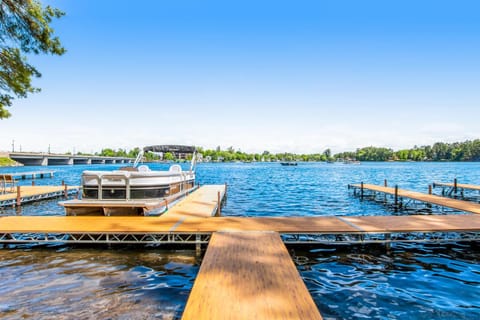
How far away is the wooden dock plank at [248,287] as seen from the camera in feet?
12.8

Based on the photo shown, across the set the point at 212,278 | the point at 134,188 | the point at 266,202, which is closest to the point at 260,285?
the point at 212,278

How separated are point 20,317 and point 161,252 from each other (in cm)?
404

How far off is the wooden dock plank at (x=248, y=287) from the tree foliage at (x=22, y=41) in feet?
28.2

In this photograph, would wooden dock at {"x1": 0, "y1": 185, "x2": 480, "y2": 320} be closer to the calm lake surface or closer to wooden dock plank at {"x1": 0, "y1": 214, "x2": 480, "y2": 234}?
wooden dock plank at {"x1": 0, "y1": 214, "x2": 480, "y2": 234}

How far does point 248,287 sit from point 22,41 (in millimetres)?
10218

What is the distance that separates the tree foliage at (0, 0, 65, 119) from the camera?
28.5 feet

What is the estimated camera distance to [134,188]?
36.5ft

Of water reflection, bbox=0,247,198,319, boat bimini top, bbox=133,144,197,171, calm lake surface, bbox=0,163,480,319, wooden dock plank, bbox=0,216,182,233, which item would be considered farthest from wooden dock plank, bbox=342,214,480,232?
boat bimini top, bbox=133,144,197,171

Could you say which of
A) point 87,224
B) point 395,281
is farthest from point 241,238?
point 87,224

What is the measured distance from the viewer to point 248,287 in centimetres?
473

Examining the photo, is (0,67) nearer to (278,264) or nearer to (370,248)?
(278,264)

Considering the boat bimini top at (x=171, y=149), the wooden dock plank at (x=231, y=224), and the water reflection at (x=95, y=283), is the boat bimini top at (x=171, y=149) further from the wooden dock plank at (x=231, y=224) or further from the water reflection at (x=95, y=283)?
the water reflection at (x=95, y=283)

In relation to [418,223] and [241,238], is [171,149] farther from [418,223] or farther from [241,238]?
[418,223]

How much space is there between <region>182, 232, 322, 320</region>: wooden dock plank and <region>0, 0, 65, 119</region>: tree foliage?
28.2ft
